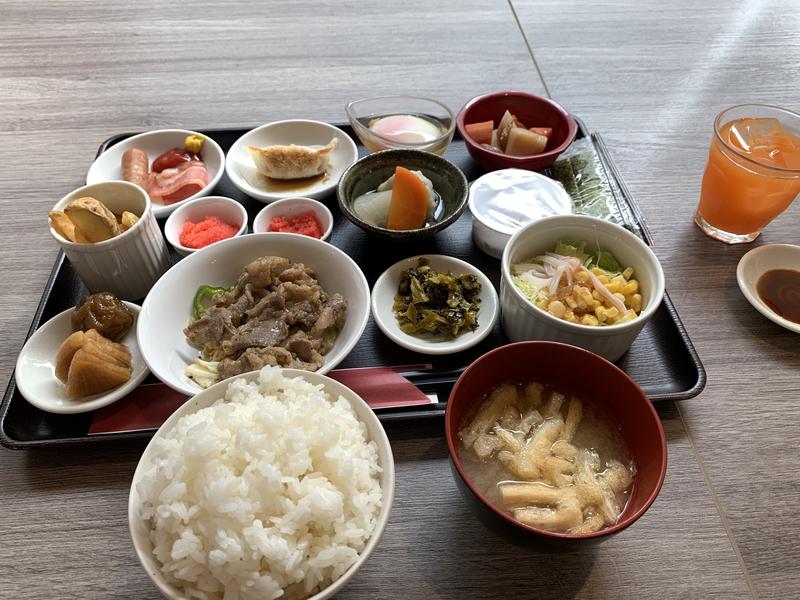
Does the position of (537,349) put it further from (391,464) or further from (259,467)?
(259,467)

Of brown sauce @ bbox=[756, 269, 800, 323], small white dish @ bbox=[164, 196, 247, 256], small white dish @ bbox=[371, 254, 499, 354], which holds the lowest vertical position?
brown sauce @ bbox=[756, 269, 800, 323]

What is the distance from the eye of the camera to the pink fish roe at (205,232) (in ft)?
6.34

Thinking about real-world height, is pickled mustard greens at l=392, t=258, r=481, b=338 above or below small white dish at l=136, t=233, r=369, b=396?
below

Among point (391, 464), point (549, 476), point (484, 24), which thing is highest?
point (484, 24)

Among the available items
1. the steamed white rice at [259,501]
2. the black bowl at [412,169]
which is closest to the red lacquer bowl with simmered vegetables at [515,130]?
the black bowl at [412,169]

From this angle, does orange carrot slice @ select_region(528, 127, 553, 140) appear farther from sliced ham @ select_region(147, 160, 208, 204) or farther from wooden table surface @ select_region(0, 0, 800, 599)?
sliced ham @ select_region(147, 160, 208, 204)

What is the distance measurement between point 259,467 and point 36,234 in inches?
60.2

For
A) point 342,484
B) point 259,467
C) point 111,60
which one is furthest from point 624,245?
point 111,60

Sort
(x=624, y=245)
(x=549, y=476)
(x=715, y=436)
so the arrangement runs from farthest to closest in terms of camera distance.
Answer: (x=624, y=245) → (x=715, y=436) → (x=549, y=476)

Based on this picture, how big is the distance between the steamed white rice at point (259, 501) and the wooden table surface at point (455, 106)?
243mm

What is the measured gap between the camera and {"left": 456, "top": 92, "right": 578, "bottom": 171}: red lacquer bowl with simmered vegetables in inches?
86.4

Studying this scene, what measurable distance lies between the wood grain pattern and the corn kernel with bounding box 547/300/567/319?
44cm

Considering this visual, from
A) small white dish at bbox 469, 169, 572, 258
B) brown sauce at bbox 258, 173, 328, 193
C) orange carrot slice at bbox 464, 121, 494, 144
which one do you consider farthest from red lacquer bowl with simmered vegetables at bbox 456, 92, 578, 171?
brown sauce at bbox 258, 173, 328, 193

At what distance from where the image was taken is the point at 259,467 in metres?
1.08
